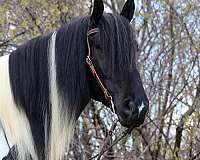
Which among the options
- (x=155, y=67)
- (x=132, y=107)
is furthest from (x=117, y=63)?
(x=155, y=67)

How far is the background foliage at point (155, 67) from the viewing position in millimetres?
5289

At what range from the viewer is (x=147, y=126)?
545cm

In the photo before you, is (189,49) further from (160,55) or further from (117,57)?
(117,57)

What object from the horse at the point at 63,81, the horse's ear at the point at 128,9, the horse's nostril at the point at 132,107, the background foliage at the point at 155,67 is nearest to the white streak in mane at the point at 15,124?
the horse at the point at 63,81

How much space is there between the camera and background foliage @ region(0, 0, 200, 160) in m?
5.29

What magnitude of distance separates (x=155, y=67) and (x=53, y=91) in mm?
2966

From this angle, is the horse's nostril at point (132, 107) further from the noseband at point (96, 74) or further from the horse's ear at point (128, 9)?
the horse's ear at point (128, 9)

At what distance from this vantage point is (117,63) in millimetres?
2662

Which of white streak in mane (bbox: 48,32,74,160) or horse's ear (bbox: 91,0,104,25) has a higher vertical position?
horse's ear (bbox: 91,0,104,25)

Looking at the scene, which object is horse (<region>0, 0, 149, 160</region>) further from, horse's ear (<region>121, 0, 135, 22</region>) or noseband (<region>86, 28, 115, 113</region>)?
horse's ear (<region>121, 0, 135, 22</region>)

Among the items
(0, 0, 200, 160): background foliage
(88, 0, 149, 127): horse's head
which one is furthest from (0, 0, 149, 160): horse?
(0, 0, 200, 160): background foliage

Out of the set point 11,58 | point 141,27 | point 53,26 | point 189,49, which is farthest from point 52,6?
point 11,58

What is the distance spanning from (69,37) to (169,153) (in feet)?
9.32

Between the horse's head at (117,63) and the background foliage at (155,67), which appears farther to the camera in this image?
the background foliage at (155,67)
